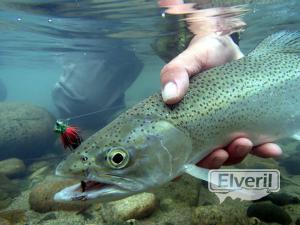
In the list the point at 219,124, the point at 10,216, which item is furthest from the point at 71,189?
the point at 10,216

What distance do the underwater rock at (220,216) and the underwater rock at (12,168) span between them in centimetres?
722

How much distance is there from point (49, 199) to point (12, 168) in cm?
440

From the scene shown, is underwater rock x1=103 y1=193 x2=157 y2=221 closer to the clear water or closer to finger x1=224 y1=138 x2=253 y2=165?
the clear water

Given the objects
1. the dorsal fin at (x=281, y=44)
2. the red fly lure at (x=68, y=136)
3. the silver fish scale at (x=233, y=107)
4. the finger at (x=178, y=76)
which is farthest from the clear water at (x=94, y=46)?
the dorsal fin at (x=281, y=44)

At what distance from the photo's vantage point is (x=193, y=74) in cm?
411

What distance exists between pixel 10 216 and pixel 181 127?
4.62 m

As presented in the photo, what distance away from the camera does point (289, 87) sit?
3.79 metres

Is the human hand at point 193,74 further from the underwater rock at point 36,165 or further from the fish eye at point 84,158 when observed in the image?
the underwater rock at point 36,165

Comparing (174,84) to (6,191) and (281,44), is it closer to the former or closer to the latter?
(281,44)

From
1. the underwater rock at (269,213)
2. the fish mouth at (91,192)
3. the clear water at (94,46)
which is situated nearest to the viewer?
the fish mouth at (91,192)

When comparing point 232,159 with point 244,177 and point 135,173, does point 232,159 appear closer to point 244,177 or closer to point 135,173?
point 244,177

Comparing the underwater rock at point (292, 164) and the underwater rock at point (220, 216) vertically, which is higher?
the underwater rock at point (292, 164)

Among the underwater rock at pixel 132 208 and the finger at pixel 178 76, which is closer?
the finger at pixel 178 76

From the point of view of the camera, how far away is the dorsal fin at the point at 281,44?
159 inches
